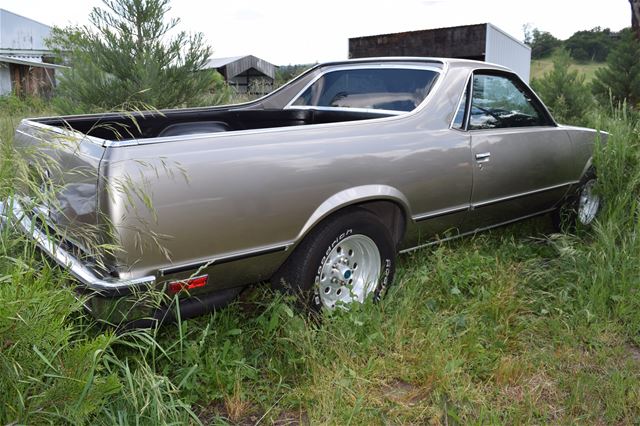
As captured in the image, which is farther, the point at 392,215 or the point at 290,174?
the point at 392,215

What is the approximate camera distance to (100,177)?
2.39 meters

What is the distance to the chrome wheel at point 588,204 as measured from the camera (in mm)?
5180

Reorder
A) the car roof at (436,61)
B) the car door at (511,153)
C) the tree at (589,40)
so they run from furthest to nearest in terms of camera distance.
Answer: the tree at (589,40) → the car roof at (436,61) → the car door at (511,153)

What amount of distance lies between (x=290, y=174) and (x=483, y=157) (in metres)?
1.67

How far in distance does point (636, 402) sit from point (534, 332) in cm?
72

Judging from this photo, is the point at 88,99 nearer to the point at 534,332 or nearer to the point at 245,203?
the point at 245,203

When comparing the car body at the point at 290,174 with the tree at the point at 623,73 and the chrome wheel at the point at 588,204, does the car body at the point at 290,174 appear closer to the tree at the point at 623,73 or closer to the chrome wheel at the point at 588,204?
the chrome wheel at the point at 588,204

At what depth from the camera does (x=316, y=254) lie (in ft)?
10.1

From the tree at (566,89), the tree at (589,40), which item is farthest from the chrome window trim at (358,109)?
the tree at (589,40)

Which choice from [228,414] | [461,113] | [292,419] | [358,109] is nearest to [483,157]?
[461,113]

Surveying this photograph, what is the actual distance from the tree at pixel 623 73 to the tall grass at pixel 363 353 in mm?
13281

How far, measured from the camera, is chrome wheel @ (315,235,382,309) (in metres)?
3.25

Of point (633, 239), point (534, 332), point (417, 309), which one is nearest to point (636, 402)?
point (534, 332)

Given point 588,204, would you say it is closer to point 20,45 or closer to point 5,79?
point 5,79
